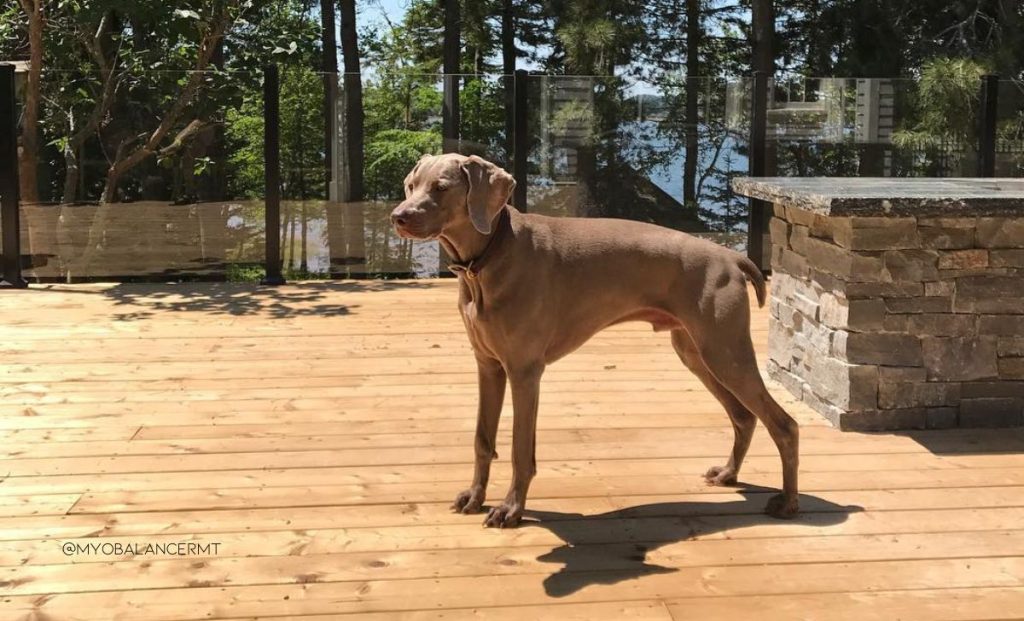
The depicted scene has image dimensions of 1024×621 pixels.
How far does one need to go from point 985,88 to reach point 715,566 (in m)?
7.30

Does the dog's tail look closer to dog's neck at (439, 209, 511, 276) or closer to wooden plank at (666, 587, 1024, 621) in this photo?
dog's neck at (439, 209, 511, 276)

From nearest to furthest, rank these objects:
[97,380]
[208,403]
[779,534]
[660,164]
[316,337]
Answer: [779,534] → [208,403] → [97,380] → [316,337] → [660,164]

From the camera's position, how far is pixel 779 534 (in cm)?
353

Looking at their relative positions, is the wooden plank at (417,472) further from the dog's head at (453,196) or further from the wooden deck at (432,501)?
the dog's head at (453,196)

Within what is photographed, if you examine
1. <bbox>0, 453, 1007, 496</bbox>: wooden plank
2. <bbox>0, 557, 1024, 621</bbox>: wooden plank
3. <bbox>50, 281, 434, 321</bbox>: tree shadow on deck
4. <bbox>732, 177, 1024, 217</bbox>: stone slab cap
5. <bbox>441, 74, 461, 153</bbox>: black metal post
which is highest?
<bbox>441, 74, 461, 153</bbox>: black metal post

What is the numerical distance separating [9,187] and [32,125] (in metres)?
0.59

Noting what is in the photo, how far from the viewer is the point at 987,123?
9.28m

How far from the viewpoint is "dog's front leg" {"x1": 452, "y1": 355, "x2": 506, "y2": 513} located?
3746mm

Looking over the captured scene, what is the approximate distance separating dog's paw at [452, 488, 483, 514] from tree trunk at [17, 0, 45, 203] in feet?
20.4

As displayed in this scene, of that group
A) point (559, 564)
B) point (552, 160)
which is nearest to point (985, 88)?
point (552, 160)

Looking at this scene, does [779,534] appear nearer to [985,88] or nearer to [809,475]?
[809,475]

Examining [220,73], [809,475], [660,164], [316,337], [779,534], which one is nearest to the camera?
[779,534]

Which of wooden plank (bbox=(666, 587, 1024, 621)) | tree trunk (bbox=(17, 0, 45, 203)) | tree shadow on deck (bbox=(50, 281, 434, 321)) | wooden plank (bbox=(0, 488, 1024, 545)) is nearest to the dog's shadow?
wooden plank (bbox=(0, 488, 1024, 545))

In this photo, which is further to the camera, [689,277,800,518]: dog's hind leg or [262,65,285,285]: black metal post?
[262,65,285,285]: black metal post
